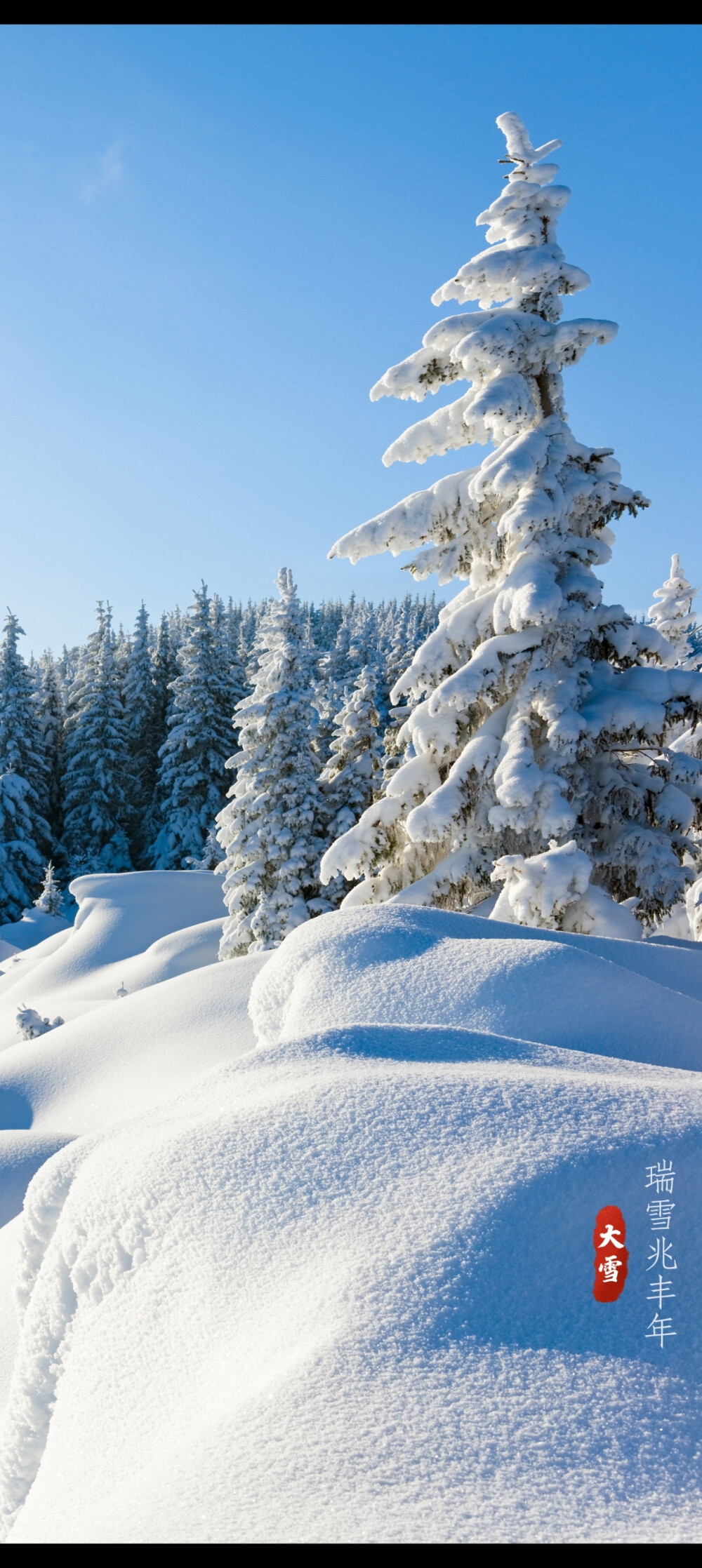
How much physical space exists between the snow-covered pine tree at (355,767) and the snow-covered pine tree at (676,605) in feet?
26.9

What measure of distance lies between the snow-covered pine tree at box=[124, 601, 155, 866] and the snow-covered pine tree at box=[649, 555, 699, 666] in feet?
88.9

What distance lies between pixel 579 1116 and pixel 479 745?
623cm

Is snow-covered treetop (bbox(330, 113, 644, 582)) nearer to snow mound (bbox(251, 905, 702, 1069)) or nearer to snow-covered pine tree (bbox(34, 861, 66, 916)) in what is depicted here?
snow mound (bbox(251, 905, 702, 1069))

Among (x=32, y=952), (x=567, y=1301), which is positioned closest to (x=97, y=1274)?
(x=567, y=1301)

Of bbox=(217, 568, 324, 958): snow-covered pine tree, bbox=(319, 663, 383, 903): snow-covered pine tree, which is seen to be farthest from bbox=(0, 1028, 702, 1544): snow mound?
bbox=(319, 663, 383, 903): snow-covered pine tree

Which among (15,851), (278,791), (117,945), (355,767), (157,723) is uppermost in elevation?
(157,723)

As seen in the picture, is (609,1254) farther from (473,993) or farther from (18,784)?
(18,784)

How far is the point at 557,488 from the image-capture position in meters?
8.61

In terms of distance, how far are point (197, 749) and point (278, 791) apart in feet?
Answer: 59.2

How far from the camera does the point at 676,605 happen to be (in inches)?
933

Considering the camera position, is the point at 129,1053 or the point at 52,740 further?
the point at 52,740

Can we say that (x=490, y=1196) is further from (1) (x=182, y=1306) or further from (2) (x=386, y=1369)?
(1) (x=182, y=1306)

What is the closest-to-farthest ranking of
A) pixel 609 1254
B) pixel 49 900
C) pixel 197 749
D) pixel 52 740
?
pixel 609 1254 < pixel 49 900 < pixel 197 749 < pixel 52 740

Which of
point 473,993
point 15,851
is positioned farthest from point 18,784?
point 473,993
